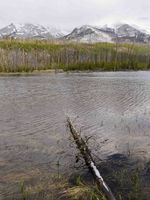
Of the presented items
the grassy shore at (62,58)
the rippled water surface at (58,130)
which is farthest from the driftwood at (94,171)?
the grassy shore at (62,58)

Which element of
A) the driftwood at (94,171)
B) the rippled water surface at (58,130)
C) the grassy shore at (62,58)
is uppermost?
the driftwood at (94,171)

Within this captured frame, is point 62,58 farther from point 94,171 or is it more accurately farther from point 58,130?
point 94,171

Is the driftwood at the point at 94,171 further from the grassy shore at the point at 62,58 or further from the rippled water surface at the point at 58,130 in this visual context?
the grassy shore at the point at 62,58

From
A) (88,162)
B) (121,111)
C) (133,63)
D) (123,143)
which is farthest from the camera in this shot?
(133,63)

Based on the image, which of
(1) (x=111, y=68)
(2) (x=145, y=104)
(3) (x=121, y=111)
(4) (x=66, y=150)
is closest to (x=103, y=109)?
(3) (x=121, y=111)

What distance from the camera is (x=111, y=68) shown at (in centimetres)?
9394

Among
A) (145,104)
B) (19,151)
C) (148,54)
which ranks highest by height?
(19,151)

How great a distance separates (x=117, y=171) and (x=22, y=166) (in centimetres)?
308

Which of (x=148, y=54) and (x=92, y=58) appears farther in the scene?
(x=148, y=54)

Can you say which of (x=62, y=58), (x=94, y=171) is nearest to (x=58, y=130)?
(x=94, y=171)

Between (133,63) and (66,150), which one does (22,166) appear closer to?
(66,150)

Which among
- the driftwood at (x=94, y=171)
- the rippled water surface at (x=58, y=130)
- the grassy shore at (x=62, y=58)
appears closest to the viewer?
the driftwood at (x=94, y=171)

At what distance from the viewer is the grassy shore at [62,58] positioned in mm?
83312

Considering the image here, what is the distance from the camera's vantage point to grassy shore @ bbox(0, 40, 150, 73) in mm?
83312
